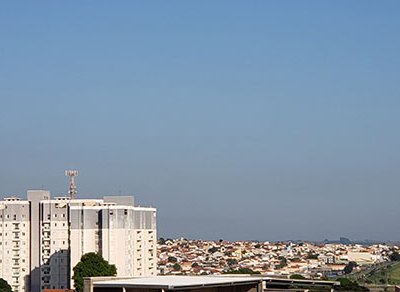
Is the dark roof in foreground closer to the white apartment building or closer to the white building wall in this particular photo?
the white apartment building

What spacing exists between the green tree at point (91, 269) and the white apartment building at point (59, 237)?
239 inches

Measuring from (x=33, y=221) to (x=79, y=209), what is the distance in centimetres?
392

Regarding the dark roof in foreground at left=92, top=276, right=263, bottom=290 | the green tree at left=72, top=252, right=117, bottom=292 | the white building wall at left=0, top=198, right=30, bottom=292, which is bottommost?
the dark roof in foreground at left=92, top=276, right=263, bottom=290

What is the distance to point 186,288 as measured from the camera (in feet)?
105

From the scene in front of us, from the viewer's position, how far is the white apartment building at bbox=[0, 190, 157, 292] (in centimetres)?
6475

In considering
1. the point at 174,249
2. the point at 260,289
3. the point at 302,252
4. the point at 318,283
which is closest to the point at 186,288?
the point at 260,289

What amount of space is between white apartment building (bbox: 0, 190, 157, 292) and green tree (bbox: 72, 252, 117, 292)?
6.08 m

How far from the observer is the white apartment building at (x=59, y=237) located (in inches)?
2549

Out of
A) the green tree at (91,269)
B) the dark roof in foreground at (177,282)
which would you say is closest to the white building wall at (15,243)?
the green tree at (91,269)

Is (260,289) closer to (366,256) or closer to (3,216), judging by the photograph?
(3,216)

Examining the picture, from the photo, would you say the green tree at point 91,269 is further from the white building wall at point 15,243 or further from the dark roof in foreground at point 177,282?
the dark roof in foreground at point 177,282

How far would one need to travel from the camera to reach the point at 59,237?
215 ft

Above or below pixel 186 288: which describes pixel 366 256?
above

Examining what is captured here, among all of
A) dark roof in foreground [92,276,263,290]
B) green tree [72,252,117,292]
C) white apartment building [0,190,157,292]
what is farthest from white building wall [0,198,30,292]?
dark roof in foreground [92,276,263,290]
